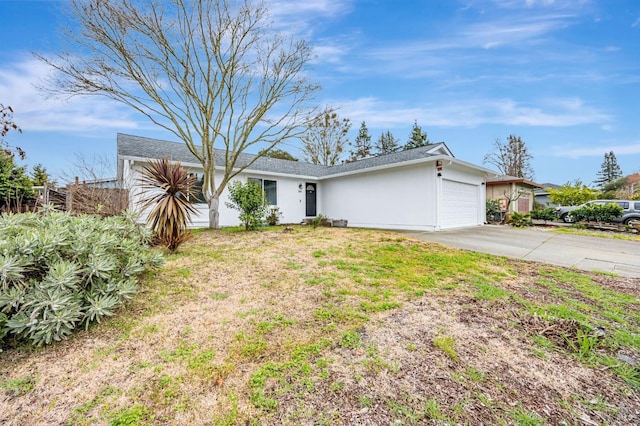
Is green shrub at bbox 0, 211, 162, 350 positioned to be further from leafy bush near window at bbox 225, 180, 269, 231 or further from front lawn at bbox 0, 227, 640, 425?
leafy bush near window at bbox 225, 180, 269, 231

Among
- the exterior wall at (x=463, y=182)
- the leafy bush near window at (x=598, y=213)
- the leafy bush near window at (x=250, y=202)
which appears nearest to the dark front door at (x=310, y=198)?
the leafy bush near window at (x=250, y=202)

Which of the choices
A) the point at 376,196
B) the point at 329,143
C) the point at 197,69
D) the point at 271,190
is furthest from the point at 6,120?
the point at 329,143

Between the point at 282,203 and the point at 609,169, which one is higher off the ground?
the point at 609,169

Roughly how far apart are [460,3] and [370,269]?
26.7ft

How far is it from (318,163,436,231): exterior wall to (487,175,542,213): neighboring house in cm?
751

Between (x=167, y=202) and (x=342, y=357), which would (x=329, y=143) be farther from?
(x=342, y=357)

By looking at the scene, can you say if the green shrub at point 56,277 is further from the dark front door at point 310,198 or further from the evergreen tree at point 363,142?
the evergreen tree at point 363,142

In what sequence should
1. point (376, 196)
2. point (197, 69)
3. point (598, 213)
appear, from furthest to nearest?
point (598, 213), point (376, 196), point (197, 69)

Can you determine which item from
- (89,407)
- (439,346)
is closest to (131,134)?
(89,407)

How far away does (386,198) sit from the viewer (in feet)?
37.8

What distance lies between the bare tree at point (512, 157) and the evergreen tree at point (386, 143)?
996 centimetres

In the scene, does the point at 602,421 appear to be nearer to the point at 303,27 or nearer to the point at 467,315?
the point at 467,315

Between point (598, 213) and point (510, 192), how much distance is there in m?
3.99

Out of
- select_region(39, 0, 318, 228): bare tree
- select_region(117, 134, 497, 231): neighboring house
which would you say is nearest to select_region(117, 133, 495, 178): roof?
select_region(117, 134, 497, 231): neighboring house
